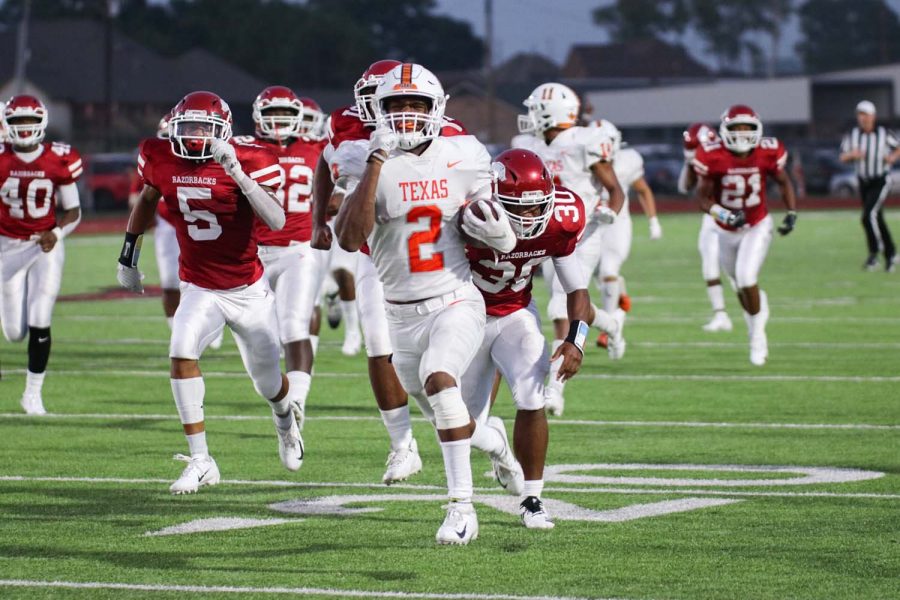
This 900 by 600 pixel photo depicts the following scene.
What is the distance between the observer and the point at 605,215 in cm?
1067

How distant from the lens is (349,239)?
593 cm

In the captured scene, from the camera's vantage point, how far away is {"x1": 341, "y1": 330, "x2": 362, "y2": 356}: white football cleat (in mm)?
12680

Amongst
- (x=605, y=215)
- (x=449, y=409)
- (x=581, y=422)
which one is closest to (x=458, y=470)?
(x=449, y=409)

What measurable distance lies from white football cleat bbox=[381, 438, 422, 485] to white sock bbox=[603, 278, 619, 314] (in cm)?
555

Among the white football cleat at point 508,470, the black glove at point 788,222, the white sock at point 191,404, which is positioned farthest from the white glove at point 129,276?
the black glove at point 788,222

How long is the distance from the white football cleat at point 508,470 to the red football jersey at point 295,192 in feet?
9.21

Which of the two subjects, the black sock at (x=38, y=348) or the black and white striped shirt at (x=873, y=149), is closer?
the black sock at (x=38, y=348)

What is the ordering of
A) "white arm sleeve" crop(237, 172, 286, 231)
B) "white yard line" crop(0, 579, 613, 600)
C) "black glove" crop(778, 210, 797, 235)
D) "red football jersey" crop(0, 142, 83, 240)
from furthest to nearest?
"black glove" crop(778, 210, 797, 235)
"red football jersey" crop(0, 142, 83, 240)
"white arm sleeve" crop(237, 172, 286, 231)
"white yard line" crop(0, 579, 613, 600)

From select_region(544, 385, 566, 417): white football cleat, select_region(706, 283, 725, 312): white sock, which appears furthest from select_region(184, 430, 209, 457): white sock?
select_region(706, 283, 725, 312): white sock

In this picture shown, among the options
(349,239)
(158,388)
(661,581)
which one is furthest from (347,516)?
(158,388)

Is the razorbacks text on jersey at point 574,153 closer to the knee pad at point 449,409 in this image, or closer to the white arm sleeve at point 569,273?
the white arm sleeve at point 569,273

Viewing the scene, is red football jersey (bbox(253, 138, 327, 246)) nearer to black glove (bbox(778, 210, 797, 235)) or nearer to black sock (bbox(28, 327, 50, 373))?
black sock (bbox(28, 327, 50, 373))

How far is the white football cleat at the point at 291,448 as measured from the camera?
730 centimetres

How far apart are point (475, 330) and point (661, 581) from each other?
4.30ft
